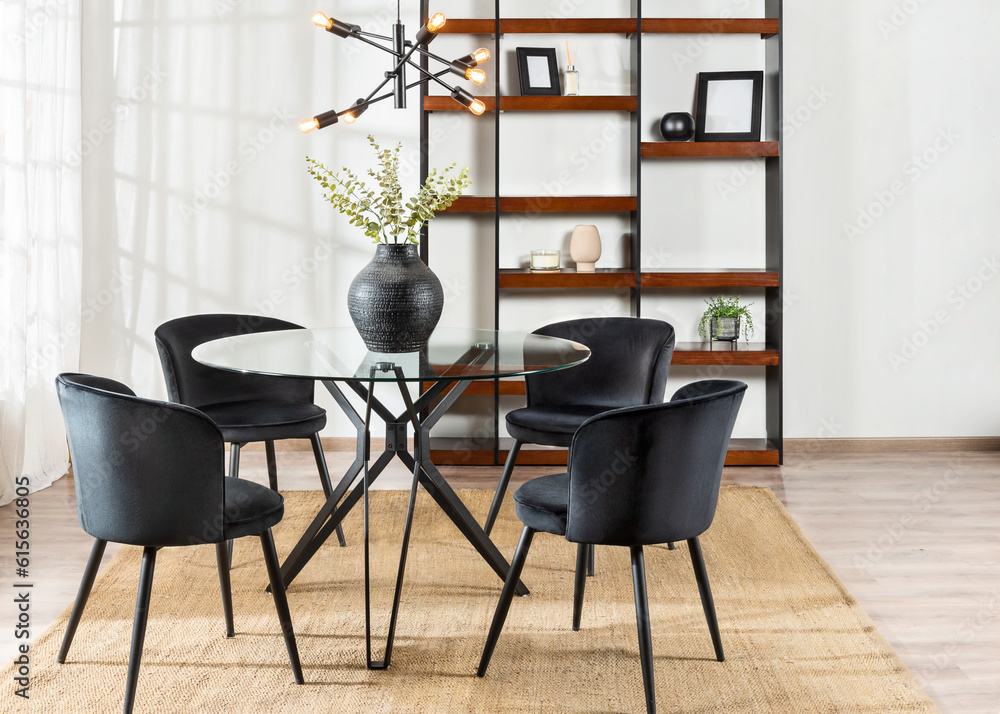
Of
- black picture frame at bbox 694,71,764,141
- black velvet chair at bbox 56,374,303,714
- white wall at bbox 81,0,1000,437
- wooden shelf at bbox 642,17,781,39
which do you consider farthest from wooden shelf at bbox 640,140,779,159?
black velvet chair at bbox 56,374,303,714

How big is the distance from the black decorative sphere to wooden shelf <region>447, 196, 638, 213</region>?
0.42 meters

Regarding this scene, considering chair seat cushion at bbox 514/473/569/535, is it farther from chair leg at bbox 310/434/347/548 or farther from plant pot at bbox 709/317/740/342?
plant pot at bbox 709/317/740/342

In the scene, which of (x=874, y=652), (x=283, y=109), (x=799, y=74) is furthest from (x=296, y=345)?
(x=799, y=74)

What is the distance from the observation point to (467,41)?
454 cm

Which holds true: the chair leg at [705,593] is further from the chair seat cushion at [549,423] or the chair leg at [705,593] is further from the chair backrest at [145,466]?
the chair backrest at [145,466]

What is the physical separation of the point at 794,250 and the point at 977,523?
1.67 m

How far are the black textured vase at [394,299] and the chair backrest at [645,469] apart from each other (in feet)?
2.69

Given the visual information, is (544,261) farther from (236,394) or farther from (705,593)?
(705,593)

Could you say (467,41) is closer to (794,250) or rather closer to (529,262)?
(529,262)

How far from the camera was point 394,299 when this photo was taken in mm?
2635

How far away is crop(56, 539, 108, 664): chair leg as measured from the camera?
2205 mm

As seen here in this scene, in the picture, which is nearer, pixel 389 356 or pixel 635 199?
pixel 389 356

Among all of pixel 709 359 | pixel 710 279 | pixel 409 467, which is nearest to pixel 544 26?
pixel 710 279

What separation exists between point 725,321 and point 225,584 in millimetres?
2907
